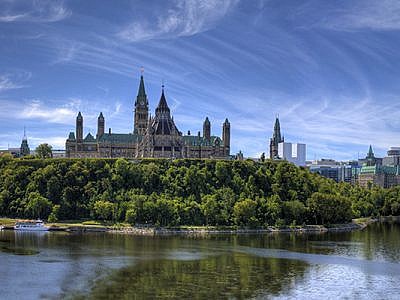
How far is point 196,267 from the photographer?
81250 mm

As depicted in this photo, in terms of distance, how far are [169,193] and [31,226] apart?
3551 cm

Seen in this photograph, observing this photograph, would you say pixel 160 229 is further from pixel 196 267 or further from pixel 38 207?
pixel 196 267

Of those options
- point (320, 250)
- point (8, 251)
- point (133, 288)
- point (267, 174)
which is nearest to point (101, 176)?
point (267, 174)

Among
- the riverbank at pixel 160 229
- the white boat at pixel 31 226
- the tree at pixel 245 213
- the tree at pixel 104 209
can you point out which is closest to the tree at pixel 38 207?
the riverbank at pixel 160 229

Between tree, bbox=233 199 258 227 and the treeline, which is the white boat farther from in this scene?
tree, bbox=233 199 258 227

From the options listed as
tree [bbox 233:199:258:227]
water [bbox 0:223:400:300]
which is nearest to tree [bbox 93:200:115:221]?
water [bbox 0:223:400:300]

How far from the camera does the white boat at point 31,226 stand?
13012cm

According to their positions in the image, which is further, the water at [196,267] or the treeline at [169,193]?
the treeline at [169,193]

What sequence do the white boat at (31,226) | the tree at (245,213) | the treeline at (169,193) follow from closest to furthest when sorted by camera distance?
the white boat at (31,226)
the tree at (245,213)
the treeline at (169,193)

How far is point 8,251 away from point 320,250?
176 feet

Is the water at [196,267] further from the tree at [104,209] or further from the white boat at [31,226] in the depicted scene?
the tree at [104,209]

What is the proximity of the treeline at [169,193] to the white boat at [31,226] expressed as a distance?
5833 millimetres

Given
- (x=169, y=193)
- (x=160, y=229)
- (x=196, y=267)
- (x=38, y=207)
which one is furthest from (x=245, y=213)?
(x=196, y=267)

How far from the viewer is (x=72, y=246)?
101875 millimetres
